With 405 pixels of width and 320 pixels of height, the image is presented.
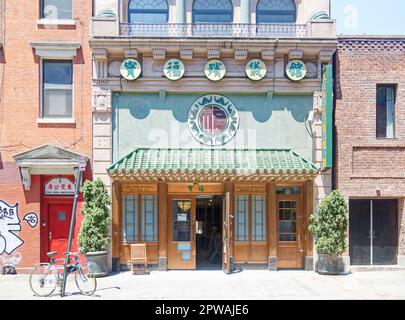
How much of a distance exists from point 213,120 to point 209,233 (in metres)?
5.00

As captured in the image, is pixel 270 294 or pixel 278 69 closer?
pixel 270 294

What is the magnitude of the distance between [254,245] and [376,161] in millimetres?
5161

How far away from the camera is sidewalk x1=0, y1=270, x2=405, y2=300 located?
1060cm

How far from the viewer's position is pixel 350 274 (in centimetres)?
1331

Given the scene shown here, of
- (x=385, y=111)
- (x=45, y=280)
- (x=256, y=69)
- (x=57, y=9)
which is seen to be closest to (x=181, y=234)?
(x=45, y=280)

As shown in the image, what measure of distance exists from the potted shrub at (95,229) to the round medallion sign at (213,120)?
3.89m

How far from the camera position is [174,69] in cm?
1376

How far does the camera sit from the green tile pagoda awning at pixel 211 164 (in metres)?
12.7

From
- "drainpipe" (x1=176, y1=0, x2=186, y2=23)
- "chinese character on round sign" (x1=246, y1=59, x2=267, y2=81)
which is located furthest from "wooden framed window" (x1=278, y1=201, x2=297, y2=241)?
"drainpipe" (x1=176, y1=0, x2=186, y2=23)

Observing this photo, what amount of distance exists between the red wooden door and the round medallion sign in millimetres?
5232

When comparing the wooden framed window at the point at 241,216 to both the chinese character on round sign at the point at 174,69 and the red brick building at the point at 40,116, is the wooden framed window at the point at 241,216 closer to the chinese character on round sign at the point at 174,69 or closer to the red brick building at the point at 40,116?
the chinese character on round sign at the point at 174,69

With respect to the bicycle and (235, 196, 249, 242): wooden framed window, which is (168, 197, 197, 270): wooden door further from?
the bicycle

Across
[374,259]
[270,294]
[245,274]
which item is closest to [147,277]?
[245,274]

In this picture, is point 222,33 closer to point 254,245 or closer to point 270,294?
point 254,245
